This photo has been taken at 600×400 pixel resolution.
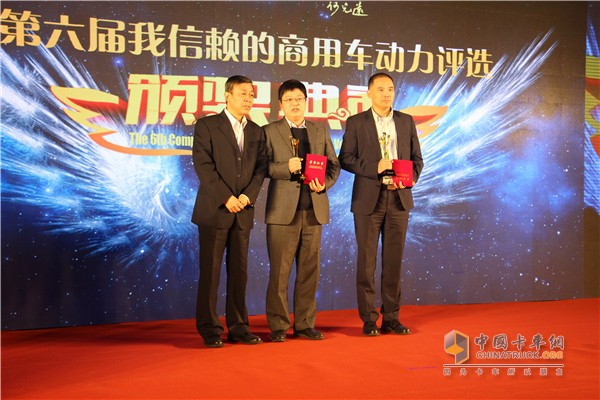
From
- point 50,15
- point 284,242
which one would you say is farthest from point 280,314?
point 50,15

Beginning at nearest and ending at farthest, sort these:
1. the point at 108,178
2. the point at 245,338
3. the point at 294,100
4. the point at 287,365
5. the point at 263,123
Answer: the point at 287,365 → the point at 245,338 → the point at 294,100 → the point at 108,178 → the point at 263,123

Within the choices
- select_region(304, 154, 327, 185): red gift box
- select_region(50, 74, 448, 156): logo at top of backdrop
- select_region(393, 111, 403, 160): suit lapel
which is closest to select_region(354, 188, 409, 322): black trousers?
select_region(393, 111, 403, 160): suit lapel

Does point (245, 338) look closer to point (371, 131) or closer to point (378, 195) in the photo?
point (378, 195)

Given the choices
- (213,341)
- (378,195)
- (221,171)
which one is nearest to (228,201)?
(221,171)

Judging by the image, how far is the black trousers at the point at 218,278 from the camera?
4438 millimetres

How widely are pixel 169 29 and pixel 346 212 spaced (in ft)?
6.09

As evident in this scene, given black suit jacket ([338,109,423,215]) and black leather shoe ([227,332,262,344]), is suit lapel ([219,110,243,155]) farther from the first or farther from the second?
black leather shoe ([227,332,262,344])

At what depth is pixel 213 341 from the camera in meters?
4.36

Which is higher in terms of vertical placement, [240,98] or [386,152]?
[240,98]

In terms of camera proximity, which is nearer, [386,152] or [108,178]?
[386,152]

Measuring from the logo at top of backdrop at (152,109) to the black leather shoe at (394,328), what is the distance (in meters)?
1.75

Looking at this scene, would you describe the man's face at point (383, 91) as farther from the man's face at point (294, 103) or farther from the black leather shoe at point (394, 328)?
the black leather shoe at point (394, 328)

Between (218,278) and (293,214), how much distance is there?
580 mm

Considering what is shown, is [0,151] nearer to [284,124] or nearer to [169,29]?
[169,29]
